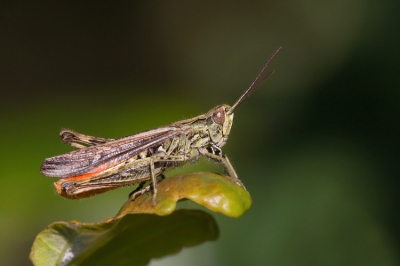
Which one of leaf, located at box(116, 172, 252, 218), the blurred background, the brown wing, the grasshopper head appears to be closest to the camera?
leaf, located at box(116, 172, 252, 218)

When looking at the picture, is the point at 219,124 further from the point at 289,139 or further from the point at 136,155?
the point at 289,139

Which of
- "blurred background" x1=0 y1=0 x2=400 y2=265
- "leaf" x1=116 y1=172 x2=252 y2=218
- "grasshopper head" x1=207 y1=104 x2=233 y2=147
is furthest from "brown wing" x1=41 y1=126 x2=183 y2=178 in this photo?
"leaf" x1=116 y1=172 x2=252 y2=218

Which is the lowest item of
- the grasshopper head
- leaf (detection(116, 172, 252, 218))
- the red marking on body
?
leaf (detection(116, 172, 252, 218))

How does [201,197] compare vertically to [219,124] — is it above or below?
below

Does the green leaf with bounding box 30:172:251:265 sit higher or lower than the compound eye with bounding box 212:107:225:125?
lower

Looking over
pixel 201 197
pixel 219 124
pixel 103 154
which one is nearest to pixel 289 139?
pixel 219 124

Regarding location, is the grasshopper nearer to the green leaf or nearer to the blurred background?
the blurred background

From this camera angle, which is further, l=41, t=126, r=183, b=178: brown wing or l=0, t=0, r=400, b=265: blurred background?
l=0, t=0, r=400, b=265: blurred background

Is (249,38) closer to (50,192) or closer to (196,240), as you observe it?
(50,192)
